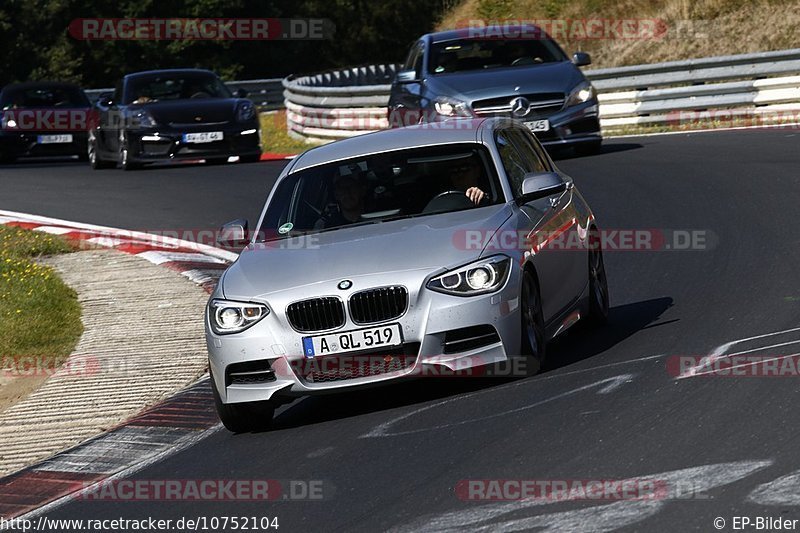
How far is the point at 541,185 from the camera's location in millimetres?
8742

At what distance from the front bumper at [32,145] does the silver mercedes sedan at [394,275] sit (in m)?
19.8

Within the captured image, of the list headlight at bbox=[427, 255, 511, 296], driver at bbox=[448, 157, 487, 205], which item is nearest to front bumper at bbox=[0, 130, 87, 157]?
driver at bbox=[448, 157, 487, 205]

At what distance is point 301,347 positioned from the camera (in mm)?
7797

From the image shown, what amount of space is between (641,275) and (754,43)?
855 inches

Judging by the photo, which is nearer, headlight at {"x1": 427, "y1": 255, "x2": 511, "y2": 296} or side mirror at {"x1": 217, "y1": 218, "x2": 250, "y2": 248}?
headlight at {"x1": 427, "y1": 255, "x2": 511, "y2": 296}

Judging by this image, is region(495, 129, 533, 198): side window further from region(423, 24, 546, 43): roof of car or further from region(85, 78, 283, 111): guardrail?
region(85, 78, 283, 111): guardrail

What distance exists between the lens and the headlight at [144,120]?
23453mm

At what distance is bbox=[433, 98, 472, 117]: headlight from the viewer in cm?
1859

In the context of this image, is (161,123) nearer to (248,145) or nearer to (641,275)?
(248,145)

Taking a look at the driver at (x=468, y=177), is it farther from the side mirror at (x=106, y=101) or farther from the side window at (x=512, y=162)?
the side mirror at (x=106, y=101)

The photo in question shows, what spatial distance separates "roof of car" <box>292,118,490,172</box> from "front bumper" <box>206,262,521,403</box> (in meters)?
1.60

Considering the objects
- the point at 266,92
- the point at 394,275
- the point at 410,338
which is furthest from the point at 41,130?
the point at 410,338

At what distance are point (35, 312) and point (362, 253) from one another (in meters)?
4.75

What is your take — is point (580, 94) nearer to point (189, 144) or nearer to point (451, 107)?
point (451, 107)
